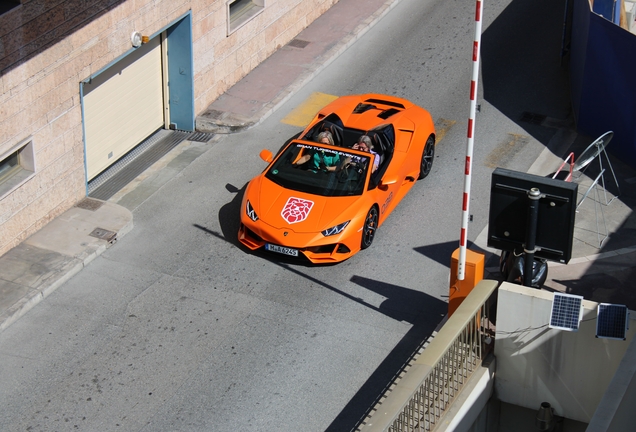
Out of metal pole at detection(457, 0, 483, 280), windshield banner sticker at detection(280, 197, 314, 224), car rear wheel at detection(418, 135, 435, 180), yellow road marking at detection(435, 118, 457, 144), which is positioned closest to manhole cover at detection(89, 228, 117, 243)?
windshield banner sticker at detection(280, 197, 314, 224)

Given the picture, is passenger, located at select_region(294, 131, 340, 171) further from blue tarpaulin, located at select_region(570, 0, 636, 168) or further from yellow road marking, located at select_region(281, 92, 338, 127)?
blue tarpaulin, located at select_region(570, 0, 636, 168)

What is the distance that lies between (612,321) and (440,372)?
185 cm

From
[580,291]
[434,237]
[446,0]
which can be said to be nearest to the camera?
[580,291]

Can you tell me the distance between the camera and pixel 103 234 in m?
14.0

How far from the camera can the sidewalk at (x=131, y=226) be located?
12844 millimetres

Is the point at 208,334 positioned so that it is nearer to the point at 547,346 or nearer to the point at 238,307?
the point at 238,307

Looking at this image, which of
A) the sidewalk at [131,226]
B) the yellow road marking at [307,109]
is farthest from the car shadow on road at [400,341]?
the yellow road marking at [307,109]

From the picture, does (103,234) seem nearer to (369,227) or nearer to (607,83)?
(369,227)

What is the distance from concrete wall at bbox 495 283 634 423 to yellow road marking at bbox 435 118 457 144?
257 inches

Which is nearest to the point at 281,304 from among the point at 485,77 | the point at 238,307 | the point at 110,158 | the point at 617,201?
the point at 238,307

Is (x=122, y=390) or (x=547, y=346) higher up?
(x=547, y=346)

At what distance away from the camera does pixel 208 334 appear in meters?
12.1

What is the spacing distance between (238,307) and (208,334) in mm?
682

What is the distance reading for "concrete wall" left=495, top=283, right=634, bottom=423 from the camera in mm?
10273
